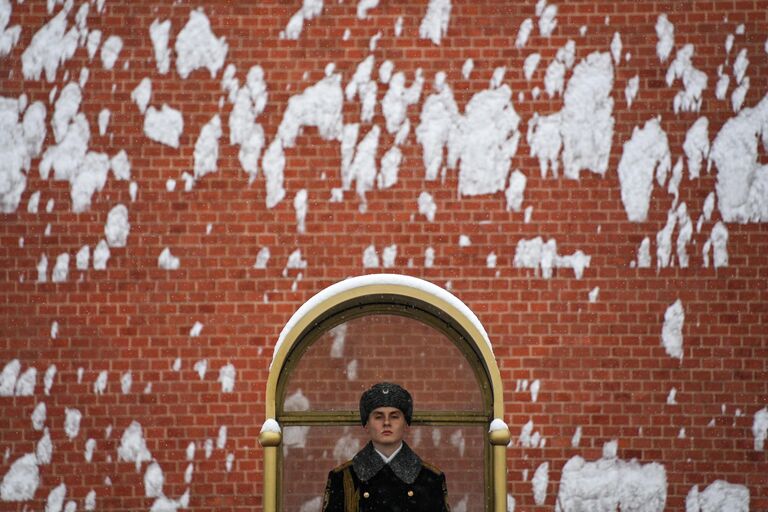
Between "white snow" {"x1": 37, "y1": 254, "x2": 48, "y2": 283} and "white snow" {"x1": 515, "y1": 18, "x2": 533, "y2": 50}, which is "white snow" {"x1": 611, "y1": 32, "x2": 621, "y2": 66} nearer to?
"white snow" {"x1": 515, "y1": 18, "x2": 533, "y2": 50}

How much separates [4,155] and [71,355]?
4.35ft

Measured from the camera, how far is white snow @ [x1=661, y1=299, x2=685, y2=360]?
234 inches

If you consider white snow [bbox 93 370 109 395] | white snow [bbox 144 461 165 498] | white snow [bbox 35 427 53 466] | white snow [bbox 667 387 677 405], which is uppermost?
white snow [bbox 93 370 109 395]

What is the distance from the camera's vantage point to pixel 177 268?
6.00 metres

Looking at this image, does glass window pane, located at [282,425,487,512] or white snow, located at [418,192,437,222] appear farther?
white snow, located at [418,192,437,222]

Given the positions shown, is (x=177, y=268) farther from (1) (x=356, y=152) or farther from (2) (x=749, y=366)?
(2) (x=749, y=366)

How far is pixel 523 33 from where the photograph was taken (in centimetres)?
614

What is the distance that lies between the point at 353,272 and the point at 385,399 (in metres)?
1.38

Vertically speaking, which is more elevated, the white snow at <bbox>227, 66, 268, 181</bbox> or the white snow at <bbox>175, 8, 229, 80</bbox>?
the white snow at <bbox>175, 8, 229, 80</bbox>

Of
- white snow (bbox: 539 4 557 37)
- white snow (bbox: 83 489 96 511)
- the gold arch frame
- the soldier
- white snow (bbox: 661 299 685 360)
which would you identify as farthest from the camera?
white snow (bbox: 539 4 557 37)

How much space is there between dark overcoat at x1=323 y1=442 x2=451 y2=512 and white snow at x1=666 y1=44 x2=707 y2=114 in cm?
288

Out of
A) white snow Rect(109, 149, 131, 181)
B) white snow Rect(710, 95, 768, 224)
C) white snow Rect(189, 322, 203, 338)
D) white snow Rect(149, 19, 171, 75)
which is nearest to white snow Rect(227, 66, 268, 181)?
white snow Rect(149, 19, 171, 75)

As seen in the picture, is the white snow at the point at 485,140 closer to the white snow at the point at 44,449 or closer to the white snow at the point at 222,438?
the white snow at the point at 222,438

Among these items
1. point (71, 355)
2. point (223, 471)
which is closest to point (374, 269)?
point (223, 471)
